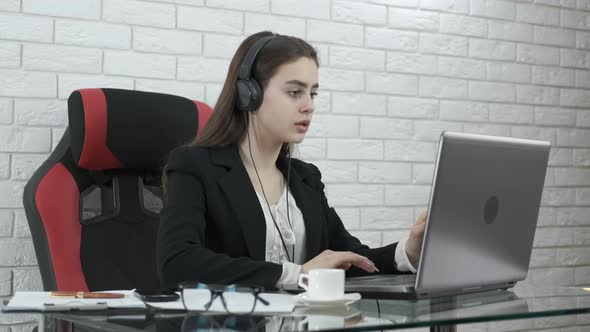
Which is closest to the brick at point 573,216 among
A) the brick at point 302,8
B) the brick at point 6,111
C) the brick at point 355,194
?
the brick at point 355,194

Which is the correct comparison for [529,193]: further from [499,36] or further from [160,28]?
[499,36]

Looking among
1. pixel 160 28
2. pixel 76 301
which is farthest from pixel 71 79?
pixel 76 301

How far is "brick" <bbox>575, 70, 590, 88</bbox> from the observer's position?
3.43m

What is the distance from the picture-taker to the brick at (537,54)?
10.8 feet

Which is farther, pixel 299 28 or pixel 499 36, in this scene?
pixel 499 36

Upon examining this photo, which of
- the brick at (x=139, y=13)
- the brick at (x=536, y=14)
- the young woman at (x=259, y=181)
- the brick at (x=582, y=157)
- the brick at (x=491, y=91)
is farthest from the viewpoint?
the brick at (x=582, y=157)

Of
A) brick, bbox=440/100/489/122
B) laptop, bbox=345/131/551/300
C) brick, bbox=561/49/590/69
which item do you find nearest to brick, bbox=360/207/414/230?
brick, bbox=440/100/489/122

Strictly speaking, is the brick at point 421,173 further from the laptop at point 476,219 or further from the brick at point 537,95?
the laptop at point 476,219

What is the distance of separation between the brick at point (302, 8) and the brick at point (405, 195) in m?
0.66

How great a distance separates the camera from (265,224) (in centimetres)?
187

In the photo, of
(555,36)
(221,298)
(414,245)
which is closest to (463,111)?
(555,36)

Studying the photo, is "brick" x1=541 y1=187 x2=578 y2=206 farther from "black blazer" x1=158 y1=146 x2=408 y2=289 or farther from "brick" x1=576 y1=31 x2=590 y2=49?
"black blazer" x1=158 y1=146 x2=408 y2=289

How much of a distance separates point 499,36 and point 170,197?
1877mm

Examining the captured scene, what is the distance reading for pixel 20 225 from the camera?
2.31 m
